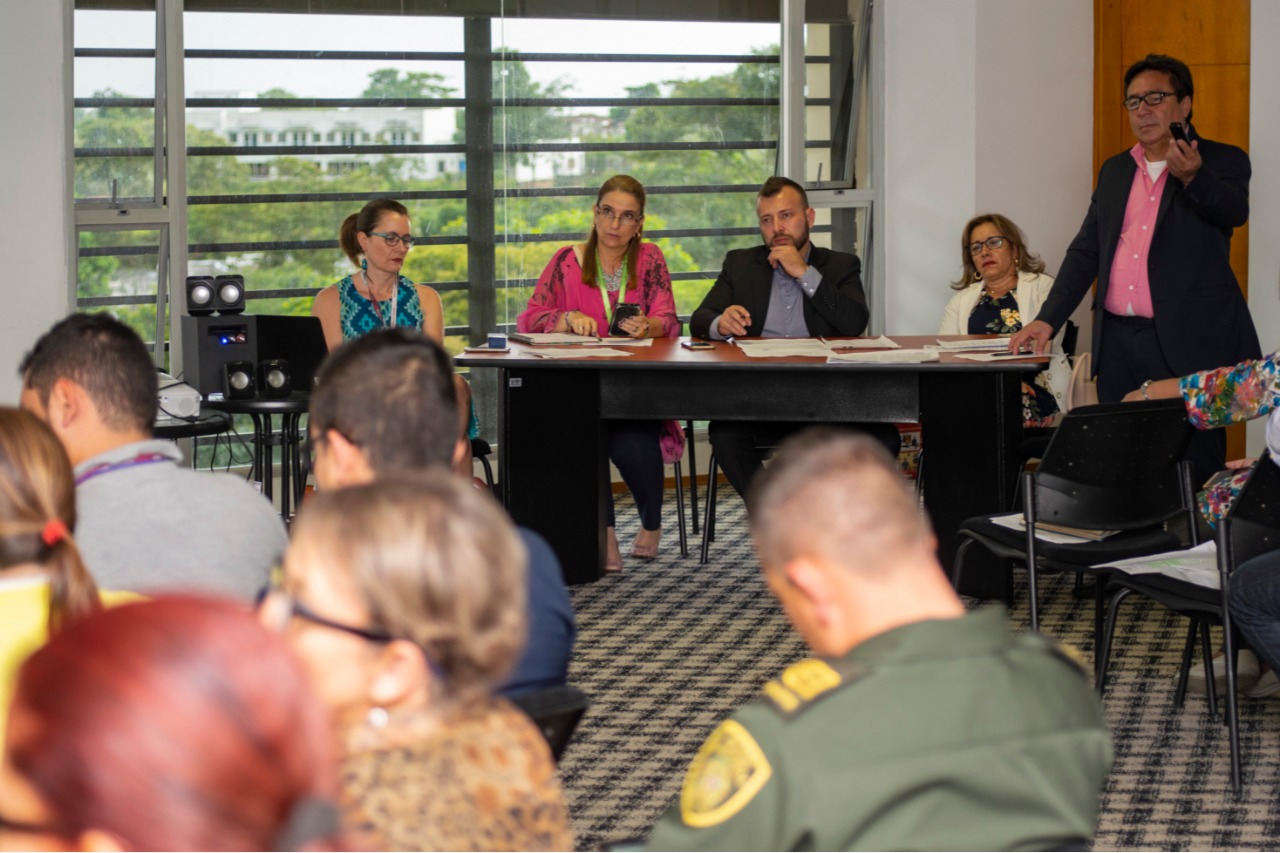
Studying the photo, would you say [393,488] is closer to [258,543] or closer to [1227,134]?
[258,543]

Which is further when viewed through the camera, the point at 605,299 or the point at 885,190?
the point at 885,190

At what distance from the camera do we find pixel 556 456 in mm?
5023

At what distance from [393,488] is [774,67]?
20.9 ft

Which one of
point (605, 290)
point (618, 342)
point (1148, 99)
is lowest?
point (618, 342)

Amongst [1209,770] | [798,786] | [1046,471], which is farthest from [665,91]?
[798,786]

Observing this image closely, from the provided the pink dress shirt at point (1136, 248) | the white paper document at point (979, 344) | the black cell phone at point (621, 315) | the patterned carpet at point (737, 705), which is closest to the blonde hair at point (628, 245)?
the black cell phone at point (621, 315)

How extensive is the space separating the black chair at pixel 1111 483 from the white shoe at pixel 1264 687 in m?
0.49

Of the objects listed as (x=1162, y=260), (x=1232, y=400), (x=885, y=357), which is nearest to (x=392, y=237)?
(x=885, y=357)

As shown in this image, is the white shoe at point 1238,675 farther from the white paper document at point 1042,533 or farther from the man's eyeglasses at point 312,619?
the man's eyeglasses at point 312,619

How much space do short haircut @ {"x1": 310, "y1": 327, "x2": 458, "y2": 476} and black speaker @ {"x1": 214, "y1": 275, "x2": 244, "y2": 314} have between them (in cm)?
341

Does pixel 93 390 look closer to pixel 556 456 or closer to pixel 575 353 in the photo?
pixel 575 353

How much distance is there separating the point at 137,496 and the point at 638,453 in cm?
334

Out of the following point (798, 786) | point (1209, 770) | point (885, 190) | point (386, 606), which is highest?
point (885, 190)

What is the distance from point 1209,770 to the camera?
319cm
